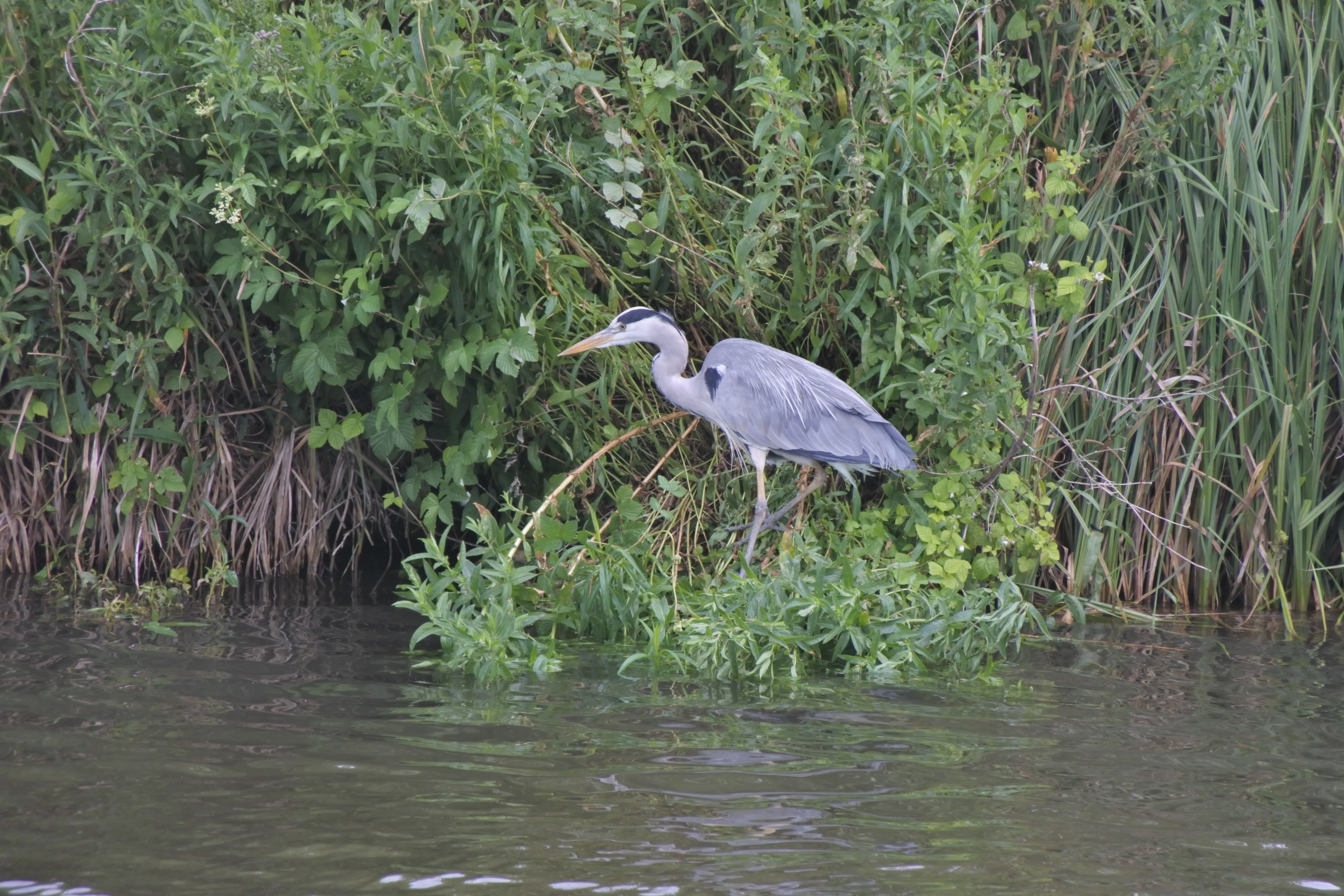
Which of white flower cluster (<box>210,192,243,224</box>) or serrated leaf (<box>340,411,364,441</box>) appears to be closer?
white flower cluster (<box>210,192,243,224</box>)

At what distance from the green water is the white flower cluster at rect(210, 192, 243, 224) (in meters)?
1.46

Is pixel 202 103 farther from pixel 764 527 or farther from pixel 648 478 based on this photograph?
pixel 764 527

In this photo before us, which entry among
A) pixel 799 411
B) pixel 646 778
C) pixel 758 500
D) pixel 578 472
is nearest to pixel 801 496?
pixel 758 500

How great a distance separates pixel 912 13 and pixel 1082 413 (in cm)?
174

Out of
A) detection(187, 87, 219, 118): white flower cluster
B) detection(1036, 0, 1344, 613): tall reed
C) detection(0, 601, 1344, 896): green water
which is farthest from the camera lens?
detection(1036, 0, 1344, 613): tall reed

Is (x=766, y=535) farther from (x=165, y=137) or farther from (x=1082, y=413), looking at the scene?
(x=165, y=137)

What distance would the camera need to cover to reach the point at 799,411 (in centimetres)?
495

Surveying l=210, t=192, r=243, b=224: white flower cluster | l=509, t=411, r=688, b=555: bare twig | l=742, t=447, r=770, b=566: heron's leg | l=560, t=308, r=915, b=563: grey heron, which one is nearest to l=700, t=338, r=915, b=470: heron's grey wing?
l=560, t=308, r=915, b=563: grey heron

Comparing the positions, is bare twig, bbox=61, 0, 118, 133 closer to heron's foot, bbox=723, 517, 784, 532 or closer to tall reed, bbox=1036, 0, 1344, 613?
heron's foot, bbox=723, 517, 784, 532

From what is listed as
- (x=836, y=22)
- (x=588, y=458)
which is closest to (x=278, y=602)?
(x=588, y=458)

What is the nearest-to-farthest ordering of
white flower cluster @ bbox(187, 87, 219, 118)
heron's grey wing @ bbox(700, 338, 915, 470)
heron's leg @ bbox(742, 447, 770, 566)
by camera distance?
1. white flower cluster @ bbox(187, 87, 219, 118)
2. heron's grey wing @ bbox(700, 338, 915, 470)
3. heron's leg @ bbox(742, 447, 770, 566)

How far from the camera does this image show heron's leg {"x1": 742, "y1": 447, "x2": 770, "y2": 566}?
16.5 ft

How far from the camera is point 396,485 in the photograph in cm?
541

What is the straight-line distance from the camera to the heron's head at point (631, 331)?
5.00 metres
